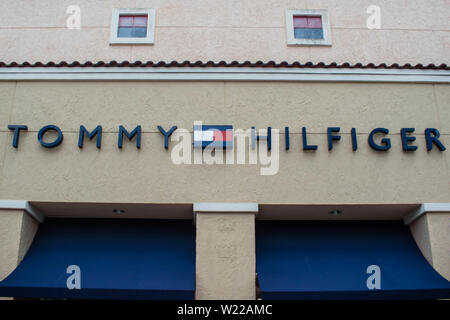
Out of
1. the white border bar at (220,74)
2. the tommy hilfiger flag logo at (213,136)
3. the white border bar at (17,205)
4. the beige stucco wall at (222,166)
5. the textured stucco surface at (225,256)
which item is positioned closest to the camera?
the textured stucco surface at (225,256)

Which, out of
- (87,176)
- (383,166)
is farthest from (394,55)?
(87,176)

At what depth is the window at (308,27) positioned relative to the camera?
11117mm

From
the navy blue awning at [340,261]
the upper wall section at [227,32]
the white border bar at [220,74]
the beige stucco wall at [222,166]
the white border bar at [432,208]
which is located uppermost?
the upper wall section at [227,32]

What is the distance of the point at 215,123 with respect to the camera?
29.4 feet

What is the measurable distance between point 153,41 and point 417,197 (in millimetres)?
6770

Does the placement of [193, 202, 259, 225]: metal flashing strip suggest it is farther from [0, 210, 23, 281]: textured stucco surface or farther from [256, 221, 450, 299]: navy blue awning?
[0, 210, 23, 281]: textured stucco surface

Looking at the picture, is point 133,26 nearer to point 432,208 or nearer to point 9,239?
point 9,239

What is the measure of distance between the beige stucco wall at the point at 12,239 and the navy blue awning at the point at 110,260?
5.9 inches

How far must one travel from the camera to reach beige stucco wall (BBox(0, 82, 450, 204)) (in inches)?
337

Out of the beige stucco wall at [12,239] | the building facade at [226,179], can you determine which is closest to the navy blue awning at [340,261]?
the building facade at [226,179]

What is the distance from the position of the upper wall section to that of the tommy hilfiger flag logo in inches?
111

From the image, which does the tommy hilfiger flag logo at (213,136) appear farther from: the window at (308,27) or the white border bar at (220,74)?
Answer: the window at (308,27)

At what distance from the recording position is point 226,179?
28.3 feet

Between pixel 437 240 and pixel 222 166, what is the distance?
4044 mm
